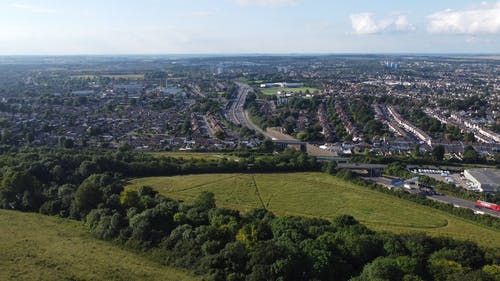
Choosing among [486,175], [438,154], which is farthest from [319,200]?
[438,154]

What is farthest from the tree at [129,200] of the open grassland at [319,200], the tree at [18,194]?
the tree at [18,194]

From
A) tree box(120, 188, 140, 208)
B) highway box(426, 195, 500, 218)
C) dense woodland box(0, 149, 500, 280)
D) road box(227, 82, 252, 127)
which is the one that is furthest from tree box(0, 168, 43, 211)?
road box(227, 82, 252, 127)

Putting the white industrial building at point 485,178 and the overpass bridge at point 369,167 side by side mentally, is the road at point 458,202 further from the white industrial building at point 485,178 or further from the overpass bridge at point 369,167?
the overpass bridge at point 369,167

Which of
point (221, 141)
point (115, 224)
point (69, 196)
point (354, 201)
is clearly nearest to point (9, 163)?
point (69, 196)

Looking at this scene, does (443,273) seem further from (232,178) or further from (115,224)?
(232,178)

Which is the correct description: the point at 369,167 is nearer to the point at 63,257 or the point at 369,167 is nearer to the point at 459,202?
the point at 459,202

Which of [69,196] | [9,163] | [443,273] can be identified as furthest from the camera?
[9,163]
